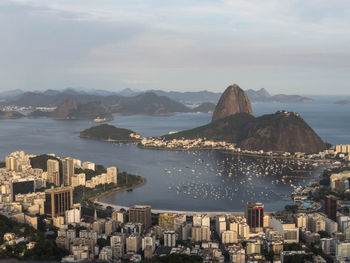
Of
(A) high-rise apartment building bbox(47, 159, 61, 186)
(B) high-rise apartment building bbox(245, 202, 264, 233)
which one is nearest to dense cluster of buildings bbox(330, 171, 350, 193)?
(B) high-rise apartment building bbox(245, 202, 264, 233)

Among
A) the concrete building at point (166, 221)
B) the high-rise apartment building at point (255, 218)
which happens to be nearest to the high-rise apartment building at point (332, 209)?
the high-rise apartment building at point (255, 218)

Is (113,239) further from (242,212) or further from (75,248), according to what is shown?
(242,212)

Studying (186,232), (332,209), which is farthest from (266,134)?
(186,232)

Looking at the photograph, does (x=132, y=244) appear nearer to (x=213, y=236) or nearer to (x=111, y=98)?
(x=213, y=236)

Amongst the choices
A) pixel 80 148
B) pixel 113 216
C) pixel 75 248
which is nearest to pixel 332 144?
pixel 80 148

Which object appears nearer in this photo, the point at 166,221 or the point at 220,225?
the point at 220,225

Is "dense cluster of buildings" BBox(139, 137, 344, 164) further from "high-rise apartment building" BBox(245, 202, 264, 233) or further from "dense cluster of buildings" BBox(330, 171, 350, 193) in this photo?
"high-rise apartment building" BBox(245, 202, 264, 233)
